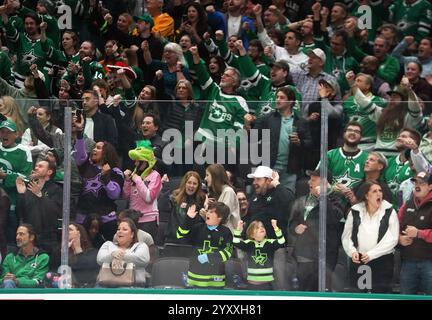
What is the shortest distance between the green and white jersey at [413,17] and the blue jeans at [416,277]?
516 cm

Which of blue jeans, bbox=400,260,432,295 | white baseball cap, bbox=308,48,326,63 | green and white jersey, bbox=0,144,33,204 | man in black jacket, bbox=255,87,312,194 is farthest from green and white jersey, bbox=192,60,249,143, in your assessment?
white baseball cap, bbox=308,48,326,63

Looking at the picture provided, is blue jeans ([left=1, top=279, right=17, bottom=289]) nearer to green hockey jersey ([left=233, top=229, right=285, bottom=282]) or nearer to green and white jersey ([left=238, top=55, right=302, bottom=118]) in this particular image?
green hockey jersey ([left=233, top=229, right=285, bottom=282])

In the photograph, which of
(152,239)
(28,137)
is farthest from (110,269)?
(28,137)

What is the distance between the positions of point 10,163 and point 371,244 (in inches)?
115

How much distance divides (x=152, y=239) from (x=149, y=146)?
74cm

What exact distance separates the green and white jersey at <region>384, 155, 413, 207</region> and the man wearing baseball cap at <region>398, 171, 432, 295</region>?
7 cm

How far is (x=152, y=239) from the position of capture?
35.5 feet

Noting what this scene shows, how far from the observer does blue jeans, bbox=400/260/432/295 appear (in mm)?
10648

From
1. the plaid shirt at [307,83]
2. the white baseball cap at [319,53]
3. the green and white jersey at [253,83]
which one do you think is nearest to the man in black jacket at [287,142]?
the green and white jersey at [253,83]

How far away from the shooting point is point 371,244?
424 inches

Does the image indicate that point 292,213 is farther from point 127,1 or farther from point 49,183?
point 127,1

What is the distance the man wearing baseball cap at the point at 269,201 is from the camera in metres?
10.8

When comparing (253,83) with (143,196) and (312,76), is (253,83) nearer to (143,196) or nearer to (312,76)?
(312,76)
